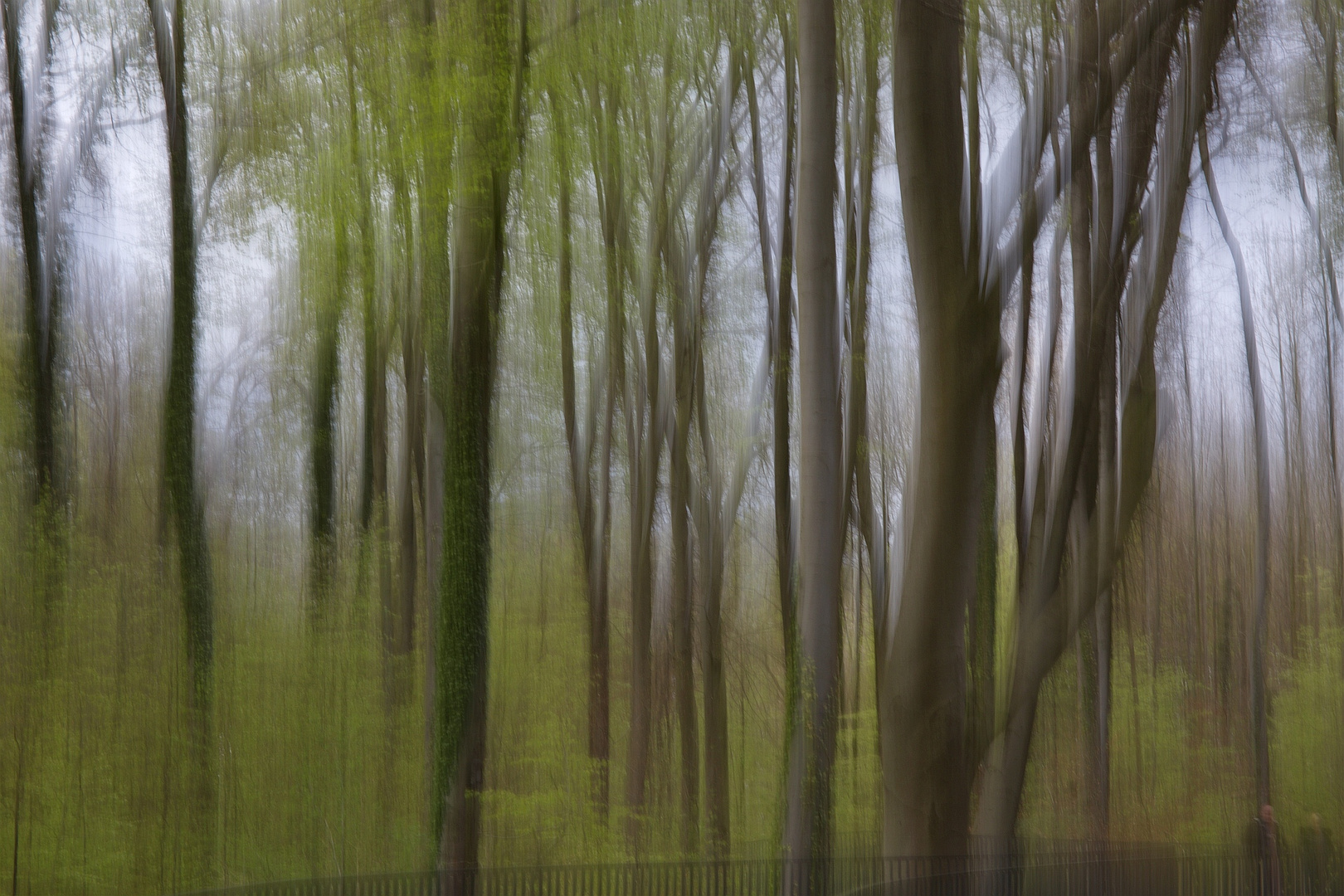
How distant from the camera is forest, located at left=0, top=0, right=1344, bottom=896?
7535 mm

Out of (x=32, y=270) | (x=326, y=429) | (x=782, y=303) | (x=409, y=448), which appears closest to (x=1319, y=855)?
(x=782, y=303)

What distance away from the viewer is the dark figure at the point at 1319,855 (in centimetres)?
818

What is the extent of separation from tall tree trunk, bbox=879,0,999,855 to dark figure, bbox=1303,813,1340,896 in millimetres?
3544

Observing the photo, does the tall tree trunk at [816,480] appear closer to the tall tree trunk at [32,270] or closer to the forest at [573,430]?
the forest at [573,430]

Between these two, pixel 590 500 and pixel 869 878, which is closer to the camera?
pixel 869 878

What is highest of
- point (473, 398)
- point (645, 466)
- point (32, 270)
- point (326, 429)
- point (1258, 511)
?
point (32, 270)

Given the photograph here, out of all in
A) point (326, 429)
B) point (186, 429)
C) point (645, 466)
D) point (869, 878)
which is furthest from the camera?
point (645, 466)

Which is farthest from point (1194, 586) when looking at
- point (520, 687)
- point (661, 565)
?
point (520, 687)

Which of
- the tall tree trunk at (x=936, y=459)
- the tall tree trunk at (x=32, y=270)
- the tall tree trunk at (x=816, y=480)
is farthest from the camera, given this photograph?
the tall tree trunk at (x=32, y=270)

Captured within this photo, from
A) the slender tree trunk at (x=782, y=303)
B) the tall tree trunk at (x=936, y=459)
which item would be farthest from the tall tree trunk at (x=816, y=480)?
the slender tree trunk at (x=782, y=303)

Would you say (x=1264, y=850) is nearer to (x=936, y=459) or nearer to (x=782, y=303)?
(x=936, y=459)

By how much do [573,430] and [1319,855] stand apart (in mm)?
7937

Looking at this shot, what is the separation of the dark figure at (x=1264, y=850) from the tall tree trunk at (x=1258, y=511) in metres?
0.18

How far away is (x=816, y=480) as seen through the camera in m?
7.65
